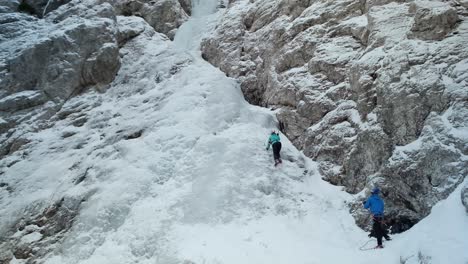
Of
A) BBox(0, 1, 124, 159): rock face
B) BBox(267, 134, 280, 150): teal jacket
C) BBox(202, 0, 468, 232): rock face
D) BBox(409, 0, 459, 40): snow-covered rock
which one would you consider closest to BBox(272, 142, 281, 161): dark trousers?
BBox(267, 134, 280, 150): teal jacket

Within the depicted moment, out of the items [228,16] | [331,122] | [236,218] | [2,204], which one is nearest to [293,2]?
[228,16]

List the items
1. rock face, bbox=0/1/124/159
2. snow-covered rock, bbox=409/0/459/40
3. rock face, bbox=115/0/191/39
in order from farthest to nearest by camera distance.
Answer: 1. rock face, bbox=115/0/191/39
2. rock face, bbox=0/1/124/159
3. snow-covered rock, bbox=409/0/459/40

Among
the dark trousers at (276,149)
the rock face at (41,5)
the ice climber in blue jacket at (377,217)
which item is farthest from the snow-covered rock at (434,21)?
the rock face at (41,5)

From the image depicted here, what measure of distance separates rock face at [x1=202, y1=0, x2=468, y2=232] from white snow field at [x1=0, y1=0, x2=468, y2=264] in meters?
0.86

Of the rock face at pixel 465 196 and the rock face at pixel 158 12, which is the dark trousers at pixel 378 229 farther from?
the rock face at pixel 158 12

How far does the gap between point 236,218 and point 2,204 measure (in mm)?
9465

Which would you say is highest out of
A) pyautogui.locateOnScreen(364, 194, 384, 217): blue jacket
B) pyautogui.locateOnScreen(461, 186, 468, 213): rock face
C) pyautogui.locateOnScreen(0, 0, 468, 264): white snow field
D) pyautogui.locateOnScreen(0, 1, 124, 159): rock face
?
pyautogui.locateOnScreen(0, 1, 124, 159): rock face

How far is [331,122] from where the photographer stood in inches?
637

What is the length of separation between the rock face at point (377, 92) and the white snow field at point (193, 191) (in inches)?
33.7

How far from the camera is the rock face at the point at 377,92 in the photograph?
495 inches

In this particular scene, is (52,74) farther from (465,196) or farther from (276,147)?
(465,196)

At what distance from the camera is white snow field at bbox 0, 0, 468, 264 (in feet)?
40.6

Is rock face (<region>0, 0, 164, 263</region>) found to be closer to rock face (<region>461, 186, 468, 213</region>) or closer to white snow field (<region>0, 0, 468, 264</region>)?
white snow field (<region>0, 0, 468, 264</region>)

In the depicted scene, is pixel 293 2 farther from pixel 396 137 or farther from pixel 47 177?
pixel 47 177
